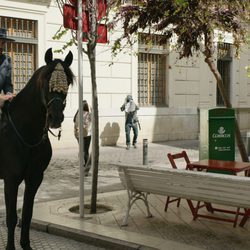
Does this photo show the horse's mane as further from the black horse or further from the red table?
the red table

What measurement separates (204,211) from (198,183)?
161 centimetres

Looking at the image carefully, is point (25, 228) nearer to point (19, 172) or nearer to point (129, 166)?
point (19, 172)

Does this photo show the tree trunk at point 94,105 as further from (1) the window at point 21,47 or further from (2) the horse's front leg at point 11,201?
(1) the window at point 21,47

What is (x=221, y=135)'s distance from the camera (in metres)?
7.77

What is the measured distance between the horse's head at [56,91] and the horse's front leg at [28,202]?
33.6 inches

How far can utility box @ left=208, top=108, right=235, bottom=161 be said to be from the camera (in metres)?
7.74

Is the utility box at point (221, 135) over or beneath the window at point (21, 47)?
beneath

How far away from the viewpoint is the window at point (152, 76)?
18.4m

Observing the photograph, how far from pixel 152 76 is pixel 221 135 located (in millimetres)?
11203

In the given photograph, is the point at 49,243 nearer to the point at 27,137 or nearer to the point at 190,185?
the point at 27,137

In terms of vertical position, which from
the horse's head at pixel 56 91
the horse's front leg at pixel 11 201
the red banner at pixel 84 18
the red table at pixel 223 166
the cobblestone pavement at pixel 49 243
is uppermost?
the red banner at pixel 84 18

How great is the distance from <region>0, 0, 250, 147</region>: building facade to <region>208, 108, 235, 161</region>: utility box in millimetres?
6154

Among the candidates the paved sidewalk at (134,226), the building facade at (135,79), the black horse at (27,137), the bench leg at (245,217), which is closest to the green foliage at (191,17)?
the paved sidewalk at (134,226)

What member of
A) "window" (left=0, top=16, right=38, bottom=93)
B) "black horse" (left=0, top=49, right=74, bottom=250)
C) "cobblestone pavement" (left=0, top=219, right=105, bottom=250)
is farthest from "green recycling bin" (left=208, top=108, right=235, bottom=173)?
"window" (left=0, top=16, right=38, bottom=93)
